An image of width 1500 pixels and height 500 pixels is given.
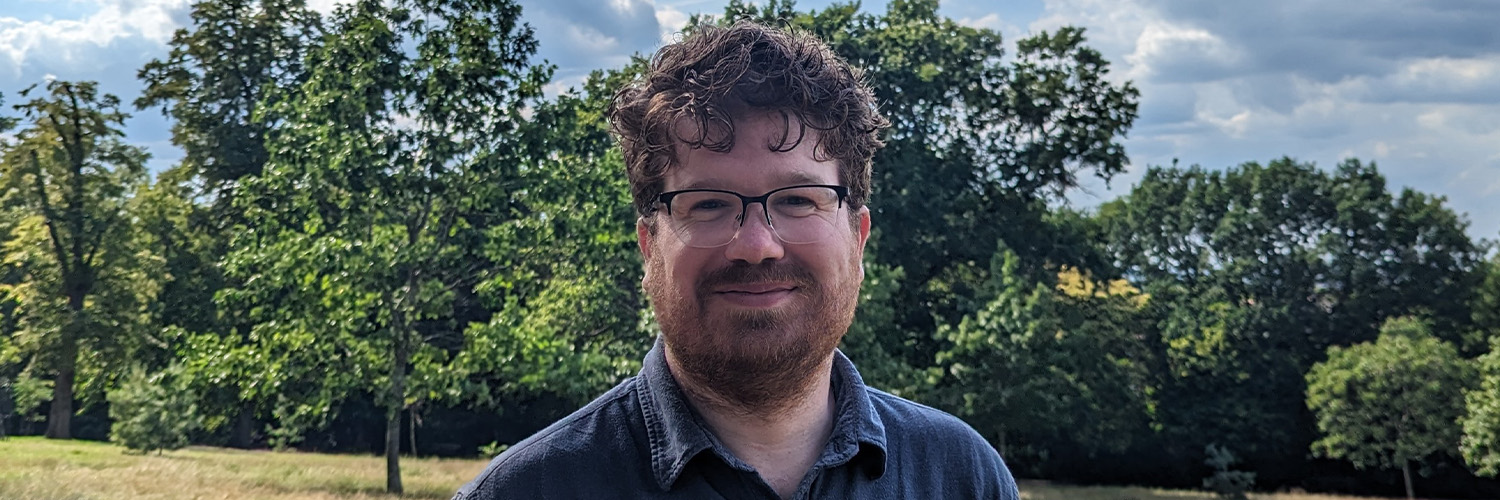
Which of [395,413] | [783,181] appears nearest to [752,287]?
[783,181]

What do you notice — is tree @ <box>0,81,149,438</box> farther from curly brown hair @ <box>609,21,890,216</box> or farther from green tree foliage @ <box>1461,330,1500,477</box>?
green tree foliage @ <box>1461,330,1500,477</box>

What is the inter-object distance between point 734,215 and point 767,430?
217 mm

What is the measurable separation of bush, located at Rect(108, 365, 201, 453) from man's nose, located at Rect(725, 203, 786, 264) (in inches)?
223

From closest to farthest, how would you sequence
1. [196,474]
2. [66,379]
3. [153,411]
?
[66,379] < [153,411] < [196,474]

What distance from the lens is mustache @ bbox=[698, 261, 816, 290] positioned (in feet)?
3.32

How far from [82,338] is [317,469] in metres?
1.91

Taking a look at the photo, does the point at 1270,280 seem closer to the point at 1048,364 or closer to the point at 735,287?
the point at 1048,364

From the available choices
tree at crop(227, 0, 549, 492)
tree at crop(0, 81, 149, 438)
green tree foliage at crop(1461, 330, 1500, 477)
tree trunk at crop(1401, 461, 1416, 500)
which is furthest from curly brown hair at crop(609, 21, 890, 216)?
tree trunk at crop(1401, 461, 1416, 500)

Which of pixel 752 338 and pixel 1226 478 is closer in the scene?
pixel 752 338

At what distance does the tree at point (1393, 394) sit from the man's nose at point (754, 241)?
1357 cm

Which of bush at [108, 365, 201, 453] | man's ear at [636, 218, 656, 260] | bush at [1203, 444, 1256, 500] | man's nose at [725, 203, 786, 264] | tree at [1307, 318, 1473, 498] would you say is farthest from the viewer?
bush at [1203, 444, 1256, 500]

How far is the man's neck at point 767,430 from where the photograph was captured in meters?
1.07

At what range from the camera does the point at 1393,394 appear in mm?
13375

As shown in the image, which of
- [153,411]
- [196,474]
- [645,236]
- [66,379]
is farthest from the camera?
[196,474]
